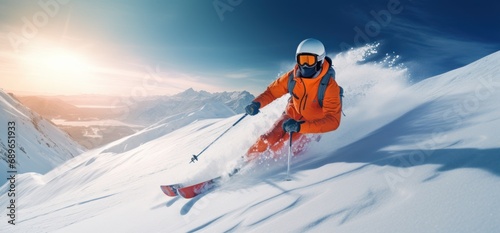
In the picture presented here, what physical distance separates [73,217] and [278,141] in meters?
5.56

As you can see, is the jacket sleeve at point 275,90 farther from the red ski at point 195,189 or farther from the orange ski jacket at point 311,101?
the red ski at point 195,189

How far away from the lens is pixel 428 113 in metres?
5.09

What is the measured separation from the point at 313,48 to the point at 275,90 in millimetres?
1470

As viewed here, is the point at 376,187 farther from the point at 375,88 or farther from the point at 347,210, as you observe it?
the point at 375,88

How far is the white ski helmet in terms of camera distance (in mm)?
4930

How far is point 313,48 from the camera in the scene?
16.2 ft

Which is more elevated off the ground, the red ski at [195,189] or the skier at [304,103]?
the skier at [304,103]

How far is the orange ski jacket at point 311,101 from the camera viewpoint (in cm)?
495

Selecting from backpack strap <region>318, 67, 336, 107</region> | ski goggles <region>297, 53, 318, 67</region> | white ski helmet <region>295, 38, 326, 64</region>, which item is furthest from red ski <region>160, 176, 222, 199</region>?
white ski helmet <region>295, 38, 326, 64</region>

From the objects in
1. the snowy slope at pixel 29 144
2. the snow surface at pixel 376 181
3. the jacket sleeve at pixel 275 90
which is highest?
the snowy slope at pixel 29 144

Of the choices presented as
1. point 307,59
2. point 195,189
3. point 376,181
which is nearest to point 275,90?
point 307,59

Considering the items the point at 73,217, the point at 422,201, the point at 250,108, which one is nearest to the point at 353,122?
the point at 250,108

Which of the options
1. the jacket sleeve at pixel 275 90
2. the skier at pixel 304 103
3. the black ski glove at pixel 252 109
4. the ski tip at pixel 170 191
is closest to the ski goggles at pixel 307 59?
the skier at pixel 304 103

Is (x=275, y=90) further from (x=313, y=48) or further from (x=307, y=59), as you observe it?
(x=313, y=48)
